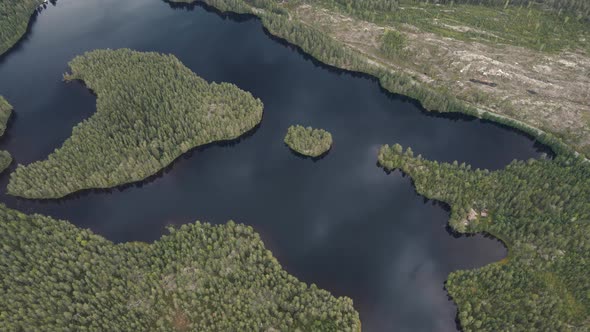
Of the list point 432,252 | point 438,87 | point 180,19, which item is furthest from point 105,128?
point 438,87

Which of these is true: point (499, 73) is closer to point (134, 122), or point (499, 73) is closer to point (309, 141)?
point (309, 141)

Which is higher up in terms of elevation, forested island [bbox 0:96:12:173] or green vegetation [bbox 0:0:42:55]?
green vegetation [bbox 0:0:42:55]

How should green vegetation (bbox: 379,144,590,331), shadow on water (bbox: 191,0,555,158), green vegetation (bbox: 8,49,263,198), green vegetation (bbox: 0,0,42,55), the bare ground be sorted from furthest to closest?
green vegetation (bbox: 0,0,42,55)
the bare ground
shadow on water (bbox: 191,0,555,158)
green vegetation (bbox: 8,49,263,198)
green vegetation (bbox: 379,144,590,331)

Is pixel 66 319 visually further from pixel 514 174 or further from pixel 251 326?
pixel 514 174

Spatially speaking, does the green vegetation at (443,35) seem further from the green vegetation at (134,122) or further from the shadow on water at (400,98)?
the green vegetation at (134,122)

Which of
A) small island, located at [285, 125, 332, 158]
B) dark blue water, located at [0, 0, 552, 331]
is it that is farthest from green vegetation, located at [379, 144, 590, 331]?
small island, located at [285, 125, 332, 158]

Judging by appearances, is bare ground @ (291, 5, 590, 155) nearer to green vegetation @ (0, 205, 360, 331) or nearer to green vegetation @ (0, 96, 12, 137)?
green vegetation @ (0, 205, 360, 331)

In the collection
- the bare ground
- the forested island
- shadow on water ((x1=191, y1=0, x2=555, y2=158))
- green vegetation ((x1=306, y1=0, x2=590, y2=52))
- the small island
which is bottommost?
the forested island

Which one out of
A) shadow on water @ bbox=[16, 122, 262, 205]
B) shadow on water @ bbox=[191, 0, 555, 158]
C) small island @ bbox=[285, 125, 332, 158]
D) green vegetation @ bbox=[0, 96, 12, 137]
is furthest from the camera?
shadow on water @ bbox=[191, 0, 555, 158]
